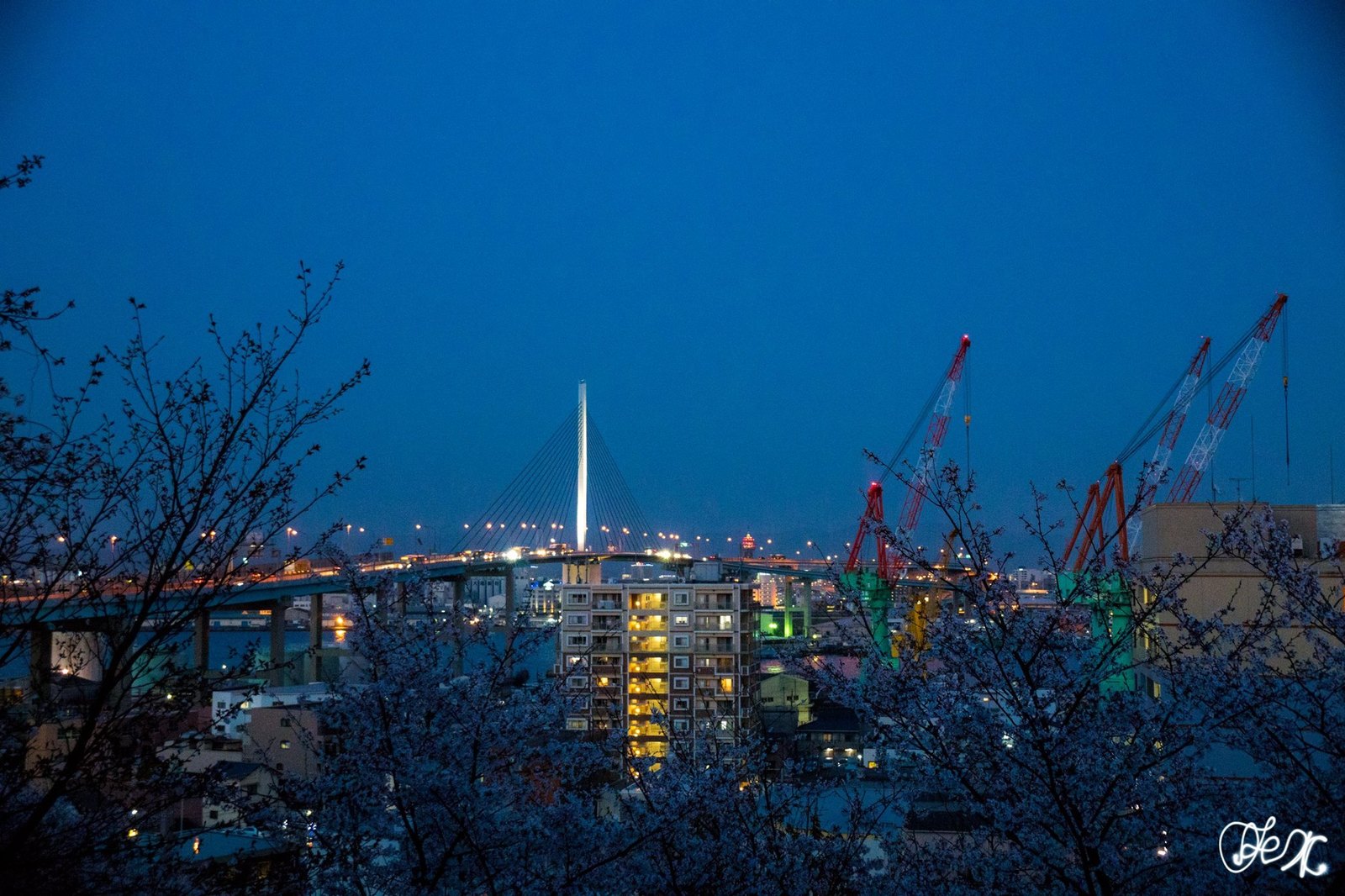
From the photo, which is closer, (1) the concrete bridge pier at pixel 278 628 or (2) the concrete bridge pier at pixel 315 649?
(2) the concrete bridge pier at pixel 315 649

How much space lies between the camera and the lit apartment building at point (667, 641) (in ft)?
53.0

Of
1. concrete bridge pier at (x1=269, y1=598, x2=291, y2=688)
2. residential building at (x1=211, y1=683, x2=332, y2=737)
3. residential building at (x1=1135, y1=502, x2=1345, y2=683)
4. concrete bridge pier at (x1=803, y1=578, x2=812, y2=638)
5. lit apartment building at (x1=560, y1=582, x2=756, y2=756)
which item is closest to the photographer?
residential building at (x1=1135, y1=502, x2=1345, y2=683)

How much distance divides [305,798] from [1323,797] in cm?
314

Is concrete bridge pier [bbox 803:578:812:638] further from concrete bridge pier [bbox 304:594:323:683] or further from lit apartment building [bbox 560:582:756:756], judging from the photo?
lit apartment building [bbox 560:582:756:756]

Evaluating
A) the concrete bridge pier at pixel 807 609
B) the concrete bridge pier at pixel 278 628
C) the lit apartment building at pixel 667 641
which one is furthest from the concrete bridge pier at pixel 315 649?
the concrete bridge pier at pixel 807 609

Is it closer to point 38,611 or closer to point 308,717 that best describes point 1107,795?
point 38,611

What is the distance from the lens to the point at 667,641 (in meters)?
17.0

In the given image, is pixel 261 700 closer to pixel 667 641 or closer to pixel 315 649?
pixel 315 649

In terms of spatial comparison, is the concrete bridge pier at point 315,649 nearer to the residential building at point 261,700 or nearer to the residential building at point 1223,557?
the residential building at point 261,700

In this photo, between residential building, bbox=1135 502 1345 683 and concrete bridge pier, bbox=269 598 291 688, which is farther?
concrete bridge pier, bbox=269 598 291 688

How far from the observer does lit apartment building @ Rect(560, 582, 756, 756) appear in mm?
16156

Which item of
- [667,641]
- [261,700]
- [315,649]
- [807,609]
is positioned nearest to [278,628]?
[315,649]

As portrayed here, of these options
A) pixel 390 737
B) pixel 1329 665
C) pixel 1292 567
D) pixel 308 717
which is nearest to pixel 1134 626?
pixel 1292 567

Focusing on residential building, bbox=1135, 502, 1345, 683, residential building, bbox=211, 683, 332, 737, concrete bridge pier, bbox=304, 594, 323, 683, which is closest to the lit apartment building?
residential building, bbox=211, 683, 332, 737
